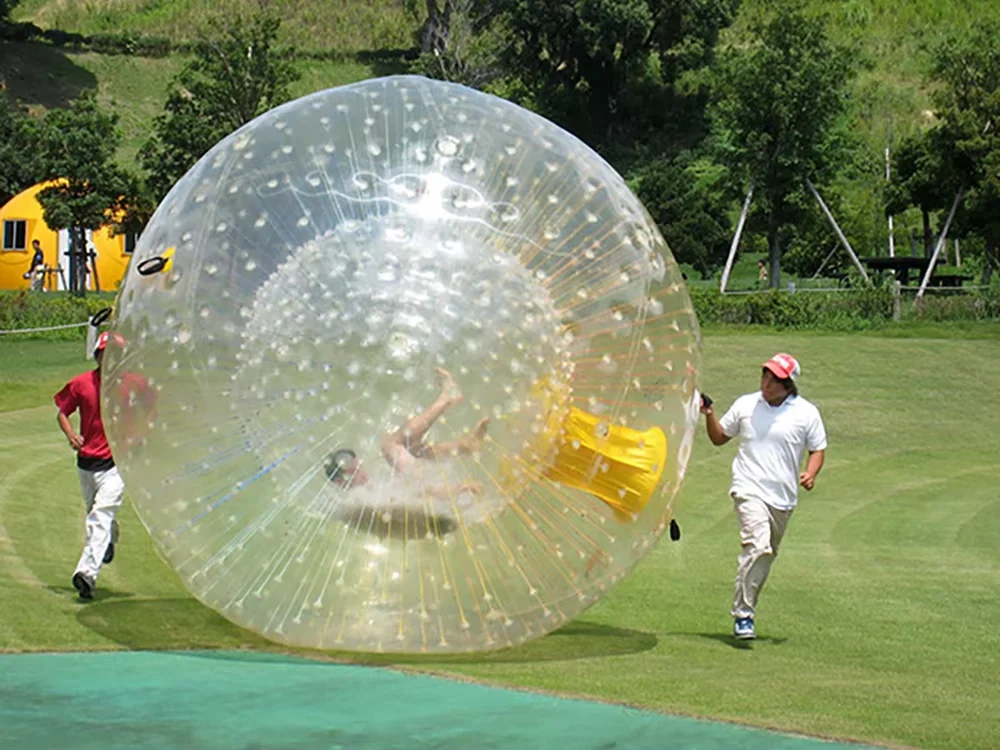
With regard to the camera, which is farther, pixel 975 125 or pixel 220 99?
pixel 220 99

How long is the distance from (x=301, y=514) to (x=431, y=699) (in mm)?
999

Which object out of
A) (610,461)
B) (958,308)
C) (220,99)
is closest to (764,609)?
(610,461)

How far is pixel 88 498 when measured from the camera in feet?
31.9

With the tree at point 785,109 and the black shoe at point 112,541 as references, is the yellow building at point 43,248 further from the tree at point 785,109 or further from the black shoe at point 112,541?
the black shoe at point 112,541

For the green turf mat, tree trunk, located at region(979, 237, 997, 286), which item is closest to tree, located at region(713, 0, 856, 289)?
tree trunk, located at region(979, 237, 997, 286)

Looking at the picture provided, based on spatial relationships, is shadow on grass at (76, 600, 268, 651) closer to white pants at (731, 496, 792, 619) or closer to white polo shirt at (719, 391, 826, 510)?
white pants at (731, 496, 792, 619)

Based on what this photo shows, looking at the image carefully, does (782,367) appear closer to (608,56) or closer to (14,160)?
(14,160)

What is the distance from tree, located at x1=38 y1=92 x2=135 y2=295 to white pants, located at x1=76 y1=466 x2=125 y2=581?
1302 inches

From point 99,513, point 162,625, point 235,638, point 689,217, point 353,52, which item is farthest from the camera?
point 353,52

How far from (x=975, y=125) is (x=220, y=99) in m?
20.0

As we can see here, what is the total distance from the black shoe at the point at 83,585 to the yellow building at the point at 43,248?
38.7 meters

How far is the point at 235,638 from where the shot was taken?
27.7 ft

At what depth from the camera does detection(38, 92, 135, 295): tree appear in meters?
41.8

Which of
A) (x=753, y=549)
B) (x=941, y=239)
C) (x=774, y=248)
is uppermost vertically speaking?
(x=941, y=239)
